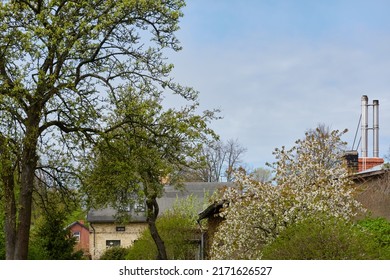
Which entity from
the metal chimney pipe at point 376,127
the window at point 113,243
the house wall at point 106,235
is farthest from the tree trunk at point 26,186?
the window at point 113,243

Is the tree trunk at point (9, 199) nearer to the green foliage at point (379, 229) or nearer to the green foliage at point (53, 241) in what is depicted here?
the green foliage at point (53, 241)

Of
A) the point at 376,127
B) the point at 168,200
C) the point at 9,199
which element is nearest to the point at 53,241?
the point at 9,199

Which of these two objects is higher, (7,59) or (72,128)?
(7,59)

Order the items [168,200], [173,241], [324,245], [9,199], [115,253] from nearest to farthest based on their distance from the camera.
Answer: [324,245] → [9,199] → [173,241] → [115,253] → [168,200]

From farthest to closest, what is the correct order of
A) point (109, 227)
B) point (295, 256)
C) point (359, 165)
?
point (109, 227)
point (359, 165)
point (295, 256)

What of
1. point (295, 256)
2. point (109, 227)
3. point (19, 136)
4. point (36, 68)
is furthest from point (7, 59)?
point (109, 227)

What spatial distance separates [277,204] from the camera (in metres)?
21.7

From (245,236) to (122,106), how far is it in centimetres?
802

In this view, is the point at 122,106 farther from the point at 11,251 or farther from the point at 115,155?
the point at 11,251

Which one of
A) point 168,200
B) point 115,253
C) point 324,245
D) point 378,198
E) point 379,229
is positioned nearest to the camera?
point 324,245

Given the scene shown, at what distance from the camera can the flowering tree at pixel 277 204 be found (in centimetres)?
2138

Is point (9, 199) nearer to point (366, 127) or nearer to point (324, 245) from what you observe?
point (324, 245)

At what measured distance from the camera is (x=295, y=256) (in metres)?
16.0
